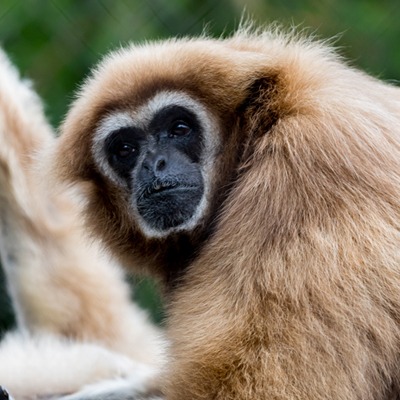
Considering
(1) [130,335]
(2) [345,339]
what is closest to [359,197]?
(2) [345,339]

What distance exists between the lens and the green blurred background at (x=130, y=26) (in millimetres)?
6711

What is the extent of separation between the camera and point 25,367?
479 centimetres

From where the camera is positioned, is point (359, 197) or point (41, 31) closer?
point (359, 197)

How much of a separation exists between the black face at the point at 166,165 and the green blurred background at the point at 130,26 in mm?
2328

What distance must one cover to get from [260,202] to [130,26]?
3.33 meters

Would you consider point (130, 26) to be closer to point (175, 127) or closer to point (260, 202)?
point (175, 127)

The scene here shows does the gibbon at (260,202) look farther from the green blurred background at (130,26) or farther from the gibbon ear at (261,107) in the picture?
the green blurred background at (130,26)

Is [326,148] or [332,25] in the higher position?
[326,148]

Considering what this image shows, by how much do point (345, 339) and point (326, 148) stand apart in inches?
27.0

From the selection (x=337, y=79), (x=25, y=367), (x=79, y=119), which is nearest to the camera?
(x=337, y=79)

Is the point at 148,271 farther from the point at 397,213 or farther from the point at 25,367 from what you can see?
the point at 397,213

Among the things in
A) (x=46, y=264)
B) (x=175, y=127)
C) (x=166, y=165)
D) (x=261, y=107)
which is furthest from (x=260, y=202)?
(x=46, y=264)

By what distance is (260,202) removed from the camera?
3.66m

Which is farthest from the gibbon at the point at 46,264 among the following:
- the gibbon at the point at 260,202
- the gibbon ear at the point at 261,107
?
the gibbon ear at the point at 261,107
